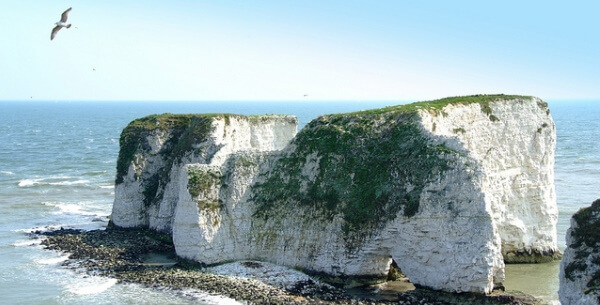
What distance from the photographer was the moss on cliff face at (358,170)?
113 ft

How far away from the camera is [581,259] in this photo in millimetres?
27703

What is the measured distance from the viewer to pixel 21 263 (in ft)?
133

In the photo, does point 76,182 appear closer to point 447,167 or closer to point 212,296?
point 212,296

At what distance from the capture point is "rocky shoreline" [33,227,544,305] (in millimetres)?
32281

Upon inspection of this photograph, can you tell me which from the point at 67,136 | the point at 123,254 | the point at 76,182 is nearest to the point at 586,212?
the point at 123,254

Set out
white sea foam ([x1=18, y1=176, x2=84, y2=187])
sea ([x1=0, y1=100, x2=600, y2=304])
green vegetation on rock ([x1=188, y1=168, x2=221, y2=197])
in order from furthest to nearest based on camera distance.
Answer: white sea foam ([x1=18, y1=176, x2=84, y2=187]), green vegetation on rock ([x1=188, y1=168, x2=221, y2=197]), sea ([x1=0, y1=100, x2=600, y2=304])

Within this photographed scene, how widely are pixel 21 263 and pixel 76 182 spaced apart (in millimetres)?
31541

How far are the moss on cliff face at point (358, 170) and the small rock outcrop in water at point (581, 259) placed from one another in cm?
681

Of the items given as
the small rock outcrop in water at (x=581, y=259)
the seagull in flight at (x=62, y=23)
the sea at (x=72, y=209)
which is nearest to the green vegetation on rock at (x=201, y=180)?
the sea at (x=72, y=209)

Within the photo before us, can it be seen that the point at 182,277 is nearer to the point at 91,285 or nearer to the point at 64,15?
the point at 91,285

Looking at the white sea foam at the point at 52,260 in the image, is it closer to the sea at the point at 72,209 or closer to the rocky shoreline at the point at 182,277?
the sea at the point at 72,209

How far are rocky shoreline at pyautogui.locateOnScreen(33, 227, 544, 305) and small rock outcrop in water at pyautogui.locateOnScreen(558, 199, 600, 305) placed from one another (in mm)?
3607

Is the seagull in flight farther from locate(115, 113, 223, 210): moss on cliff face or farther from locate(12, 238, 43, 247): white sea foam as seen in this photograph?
locate(12, 238, 43, 247): white sea foam

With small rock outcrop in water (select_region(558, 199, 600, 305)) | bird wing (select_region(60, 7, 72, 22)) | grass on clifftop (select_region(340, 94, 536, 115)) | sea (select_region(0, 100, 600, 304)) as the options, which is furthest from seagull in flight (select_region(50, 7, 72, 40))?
small rock outcrop in water (select_region(558, 199, 600, 305))
